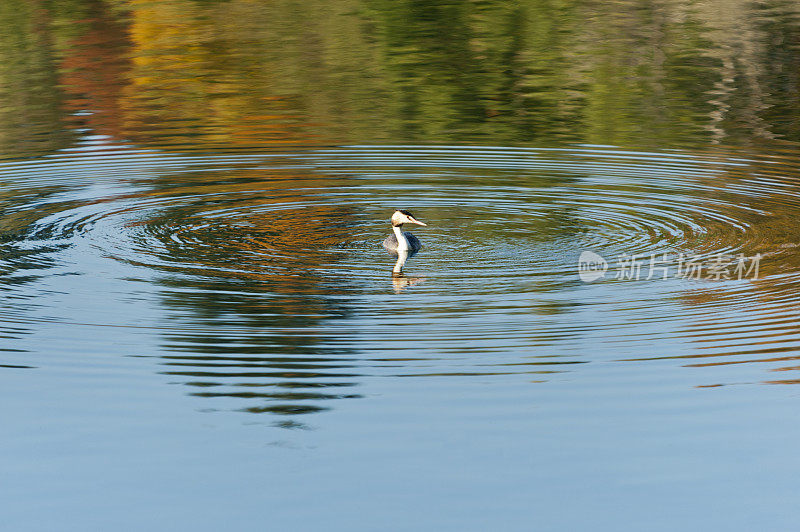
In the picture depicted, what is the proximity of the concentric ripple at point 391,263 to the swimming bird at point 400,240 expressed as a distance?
13cm

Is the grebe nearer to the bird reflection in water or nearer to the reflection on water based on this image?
the bird reflection in water

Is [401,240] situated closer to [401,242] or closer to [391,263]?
[401,242]

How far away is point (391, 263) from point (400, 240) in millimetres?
466

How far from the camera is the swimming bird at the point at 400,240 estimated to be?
543 inches

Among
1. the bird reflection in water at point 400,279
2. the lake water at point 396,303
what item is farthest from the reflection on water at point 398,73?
the bird reflection in water at point 400,279

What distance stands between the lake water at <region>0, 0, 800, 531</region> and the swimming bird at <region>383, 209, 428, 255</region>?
25 cm

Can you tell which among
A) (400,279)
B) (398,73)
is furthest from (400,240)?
(398,73)

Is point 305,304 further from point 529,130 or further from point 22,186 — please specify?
point 529,130

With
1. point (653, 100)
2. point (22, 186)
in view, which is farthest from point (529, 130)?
point (22, 186)

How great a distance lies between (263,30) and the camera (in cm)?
3816

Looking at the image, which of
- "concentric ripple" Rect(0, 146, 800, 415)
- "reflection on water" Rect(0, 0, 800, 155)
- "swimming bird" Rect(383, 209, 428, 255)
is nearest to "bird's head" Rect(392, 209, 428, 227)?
"swimming bird" Rect(383, 209, 428, 255)

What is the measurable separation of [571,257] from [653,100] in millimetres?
12357

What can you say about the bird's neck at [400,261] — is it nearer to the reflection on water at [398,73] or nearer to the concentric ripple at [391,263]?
the concentric ripple at [391,263]

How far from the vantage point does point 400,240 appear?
1382 cm
